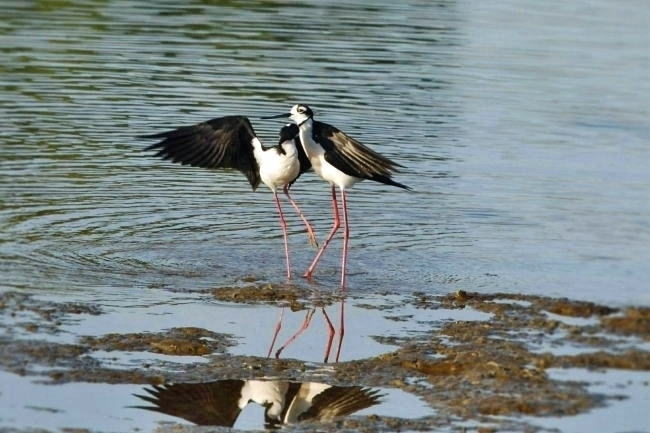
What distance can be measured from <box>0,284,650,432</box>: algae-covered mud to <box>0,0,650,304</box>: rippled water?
2.21ft

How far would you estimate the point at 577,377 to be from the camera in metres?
9.02

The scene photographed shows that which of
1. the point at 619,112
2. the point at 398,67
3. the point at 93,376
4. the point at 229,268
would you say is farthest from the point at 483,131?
the point at 93,376

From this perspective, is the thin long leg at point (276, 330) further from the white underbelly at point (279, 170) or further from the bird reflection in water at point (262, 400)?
the white underbelly at point (279, 170)

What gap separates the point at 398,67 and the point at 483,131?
4.68 metres

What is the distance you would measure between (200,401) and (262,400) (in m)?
0.38

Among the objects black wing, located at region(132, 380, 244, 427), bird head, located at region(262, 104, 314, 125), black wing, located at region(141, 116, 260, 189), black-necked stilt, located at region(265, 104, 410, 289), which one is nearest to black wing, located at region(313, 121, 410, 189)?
black-necked stilt, located at region(265, 104, 410, 289)

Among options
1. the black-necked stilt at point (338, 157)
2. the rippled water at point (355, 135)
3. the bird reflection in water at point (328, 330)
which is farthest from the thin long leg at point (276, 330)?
the black-necked stilt at point (338, 157)

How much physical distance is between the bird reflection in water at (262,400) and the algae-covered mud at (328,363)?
12 millimetres

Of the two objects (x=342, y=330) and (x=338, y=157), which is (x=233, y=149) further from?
(x=342, y=330)

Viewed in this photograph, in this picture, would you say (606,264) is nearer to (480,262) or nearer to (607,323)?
(480,262)

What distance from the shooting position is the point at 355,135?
17.2 meters

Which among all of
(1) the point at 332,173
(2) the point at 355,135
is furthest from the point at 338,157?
(2) the point at 355,135

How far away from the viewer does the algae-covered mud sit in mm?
8242

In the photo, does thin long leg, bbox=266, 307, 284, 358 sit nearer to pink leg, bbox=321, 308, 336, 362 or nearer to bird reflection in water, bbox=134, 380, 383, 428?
pink leg, bbox=321, 308, 336, 362
